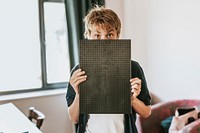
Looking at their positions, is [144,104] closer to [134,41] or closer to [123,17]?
[134,41]

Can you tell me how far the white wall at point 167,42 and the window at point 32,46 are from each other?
0.82m

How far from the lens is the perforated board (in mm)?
1047

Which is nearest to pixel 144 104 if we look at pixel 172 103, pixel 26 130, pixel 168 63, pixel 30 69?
pixel 26 130

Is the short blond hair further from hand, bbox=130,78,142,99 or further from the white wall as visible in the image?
the white wall

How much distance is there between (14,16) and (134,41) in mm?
1360

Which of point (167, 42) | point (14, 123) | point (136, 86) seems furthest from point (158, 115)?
point (136, 86)

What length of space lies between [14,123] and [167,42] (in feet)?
5.58

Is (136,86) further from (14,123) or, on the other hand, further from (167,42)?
(167,42)

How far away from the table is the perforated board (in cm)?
54

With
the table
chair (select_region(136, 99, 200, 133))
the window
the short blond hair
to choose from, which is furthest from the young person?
the window

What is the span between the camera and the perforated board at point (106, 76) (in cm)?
105

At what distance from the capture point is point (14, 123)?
5.39 feet

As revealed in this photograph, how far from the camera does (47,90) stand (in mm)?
3068

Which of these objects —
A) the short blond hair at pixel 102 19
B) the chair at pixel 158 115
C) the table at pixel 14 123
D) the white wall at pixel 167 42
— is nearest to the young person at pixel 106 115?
the short blond hair at pixel 102 19
